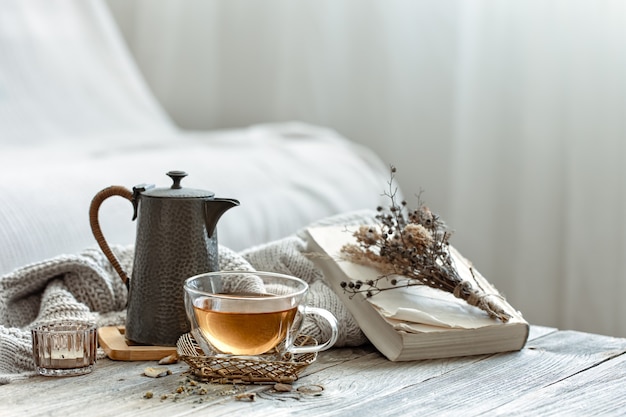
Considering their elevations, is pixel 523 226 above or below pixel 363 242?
below

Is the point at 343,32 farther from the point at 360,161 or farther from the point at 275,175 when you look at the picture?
the point at 275,175

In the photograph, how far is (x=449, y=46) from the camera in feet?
6.68

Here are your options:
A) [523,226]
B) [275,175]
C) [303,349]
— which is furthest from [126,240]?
[523,226]

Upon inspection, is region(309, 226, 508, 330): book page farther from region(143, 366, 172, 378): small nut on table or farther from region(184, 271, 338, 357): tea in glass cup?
region(143, 366, 172, 378): small nut on table

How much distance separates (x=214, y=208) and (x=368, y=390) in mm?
231

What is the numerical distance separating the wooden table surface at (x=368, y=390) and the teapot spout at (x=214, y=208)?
0.14 meters

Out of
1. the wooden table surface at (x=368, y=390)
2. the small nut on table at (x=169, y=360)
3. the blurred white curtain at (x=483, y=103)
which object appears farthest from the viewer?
the blurred white curtain at (x=483, y=103)

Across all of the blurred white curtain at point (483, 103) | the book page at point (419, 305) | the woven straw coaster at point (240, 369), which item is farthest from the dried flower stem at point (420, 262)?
the blurred white curtain at point (483, 103)

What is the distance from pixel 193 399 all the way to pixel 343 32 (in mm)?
1548

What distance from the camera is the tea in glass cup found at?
30.8 inches

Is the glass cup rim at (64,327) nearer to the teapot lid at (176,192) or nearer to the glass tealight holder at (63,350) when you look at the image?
the glass tealight holder at (63,350)

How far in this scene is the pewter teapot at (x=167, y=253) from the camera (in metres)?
0.87

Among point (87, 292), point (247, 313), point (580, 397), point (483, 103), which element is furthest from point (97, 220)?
point (483, 103)

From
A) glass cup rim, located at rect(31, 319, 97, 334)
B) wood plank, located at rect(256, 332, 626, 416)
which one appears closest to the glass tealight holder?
glass cup rim, located at rect(31, 319, 97, 334)
